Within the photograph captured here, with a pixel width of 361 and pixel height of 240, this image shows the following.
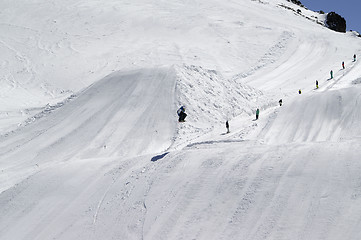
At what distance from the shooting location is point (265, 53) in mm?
39688

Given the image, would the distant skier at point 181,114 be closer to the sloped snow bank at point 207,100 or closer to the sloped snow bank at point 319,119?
the sloped snow bank at point 207,100

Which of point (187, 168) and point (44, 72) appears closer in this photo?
point (187, 168)

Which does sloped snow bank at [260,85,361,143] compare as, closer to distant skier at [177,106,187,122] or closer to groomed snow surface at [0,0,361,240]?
groomed snow surface at [0,0,361,240]

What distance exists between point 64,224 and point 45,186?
2.60 m

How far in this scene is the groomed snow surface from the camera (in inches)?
366

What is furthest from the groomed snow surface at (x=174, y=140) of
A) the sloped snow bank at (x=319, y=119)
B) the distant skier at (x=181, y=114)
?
the distant skier at (x=181, y=114)

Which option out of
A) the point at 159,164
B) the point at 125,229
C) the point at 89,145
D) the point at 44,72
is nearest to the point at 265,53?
the point at 44,72

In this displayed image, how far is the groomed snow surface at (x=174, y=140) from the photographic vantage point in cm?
930

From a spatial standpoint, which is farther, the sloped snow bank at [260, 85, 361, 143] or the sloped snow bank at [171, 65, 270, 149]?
the sloped snow bank at [171, 65, 270, 149]

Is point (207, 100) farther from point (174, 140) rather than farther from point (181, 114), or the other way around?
point (174, 140)

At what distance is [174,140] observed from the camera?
1744 cm

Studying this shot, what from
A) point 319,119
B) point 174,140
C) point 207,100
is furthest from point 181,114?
point 319,119

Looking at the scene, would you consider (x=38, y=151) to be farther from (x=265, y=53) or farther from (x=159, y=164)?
(x=265, y=53)

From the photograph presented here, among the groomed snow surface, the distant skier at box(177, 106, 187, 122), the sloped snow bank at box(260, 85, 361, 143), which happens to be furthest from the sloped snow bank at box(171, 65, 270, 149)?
the sloped snow bank at box(260, 85, 361, 143)
